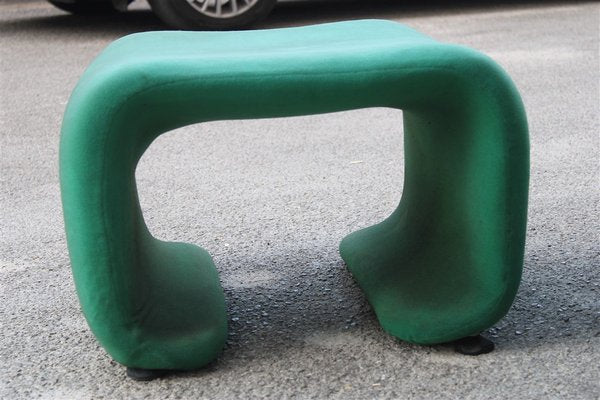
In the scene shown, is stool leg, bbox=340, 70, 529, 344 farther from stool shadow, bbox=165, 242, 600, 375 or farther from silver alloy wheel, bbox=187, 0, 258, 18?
silver alloy wheel, bbox=187, 0, 258, 18

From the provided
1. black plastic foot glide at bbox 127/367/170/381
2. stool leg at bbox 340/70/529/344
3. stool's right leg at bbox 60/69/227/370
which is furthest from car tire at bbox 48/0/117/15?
black plastic foot glide at bbox 127/367/170/381

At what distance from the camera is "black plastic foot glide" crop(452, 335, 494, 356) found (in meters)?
2.19

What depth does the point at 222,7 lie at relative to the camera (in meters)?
5.76

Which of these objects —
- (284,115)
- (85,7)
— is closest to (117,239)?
(284,115)

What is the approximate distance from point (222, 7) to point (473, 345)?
3947mm

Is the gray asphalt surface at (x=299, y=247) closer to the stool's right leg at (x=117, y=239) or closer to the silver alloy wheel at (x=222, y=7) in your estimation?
the stool's right leg at (x=117, y=239)

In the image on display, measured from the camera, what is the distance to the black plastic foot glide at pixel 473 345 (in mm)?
2193

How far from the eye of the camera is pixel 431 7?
22.0 ft

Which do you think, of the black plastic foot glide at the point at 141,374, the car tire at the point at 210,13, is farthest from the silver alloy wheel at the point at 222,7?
the black plastic foot glide at the point at 141,374

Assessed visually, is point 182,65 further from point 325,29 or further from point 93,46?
point 93,46

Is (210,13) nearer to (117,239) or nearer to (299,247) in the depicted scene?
(299,247)

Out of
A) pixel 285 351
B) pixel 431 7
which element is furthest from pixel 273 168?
A: pixel 431 7

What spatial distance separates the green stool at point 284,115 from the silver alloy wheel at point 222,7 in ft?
11.1

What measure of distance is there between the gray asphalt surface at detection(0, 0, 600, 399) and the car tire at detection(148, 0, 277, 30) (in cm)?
68
